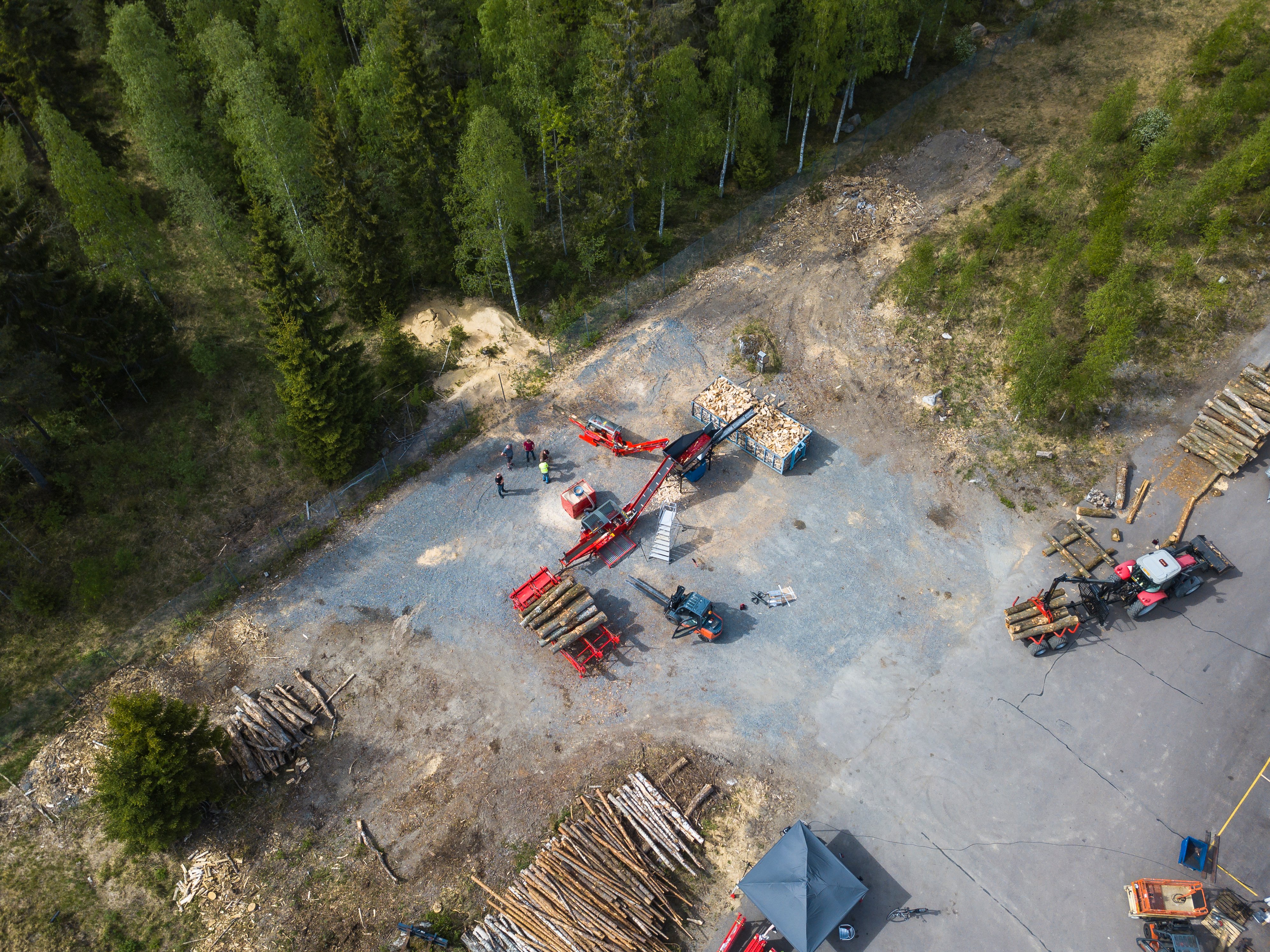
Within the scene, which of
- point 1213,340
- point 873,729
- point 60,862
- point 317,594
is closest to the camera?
point 60,862

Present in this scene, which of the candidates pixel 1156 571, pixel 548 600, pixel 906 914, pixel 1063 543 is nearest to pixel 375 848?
pixel 548 600

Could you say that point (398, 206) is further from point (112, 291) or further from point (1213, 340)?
point (1213, 340)

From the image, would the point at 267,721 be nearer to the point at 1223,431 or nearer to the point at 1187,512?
the point at 1187,512

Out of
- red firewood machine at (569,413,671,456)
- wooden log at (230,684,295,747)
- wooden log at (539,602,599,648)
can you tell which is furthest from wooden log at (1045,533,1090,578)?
wooden log at (230,684,295,747)

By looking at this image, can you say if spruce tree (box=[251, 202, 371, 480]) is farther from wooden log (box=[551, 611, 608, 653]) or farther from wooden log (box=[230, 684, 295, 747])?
wooden log (box=[551, 611, 608, 653])

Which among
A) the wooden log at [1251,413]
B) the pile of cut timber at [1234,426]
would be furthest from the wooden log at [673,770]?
the wooden log at [1251,413]

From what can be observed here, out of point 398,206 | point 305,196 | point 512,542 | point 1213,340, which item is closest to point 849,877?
point 512,542
